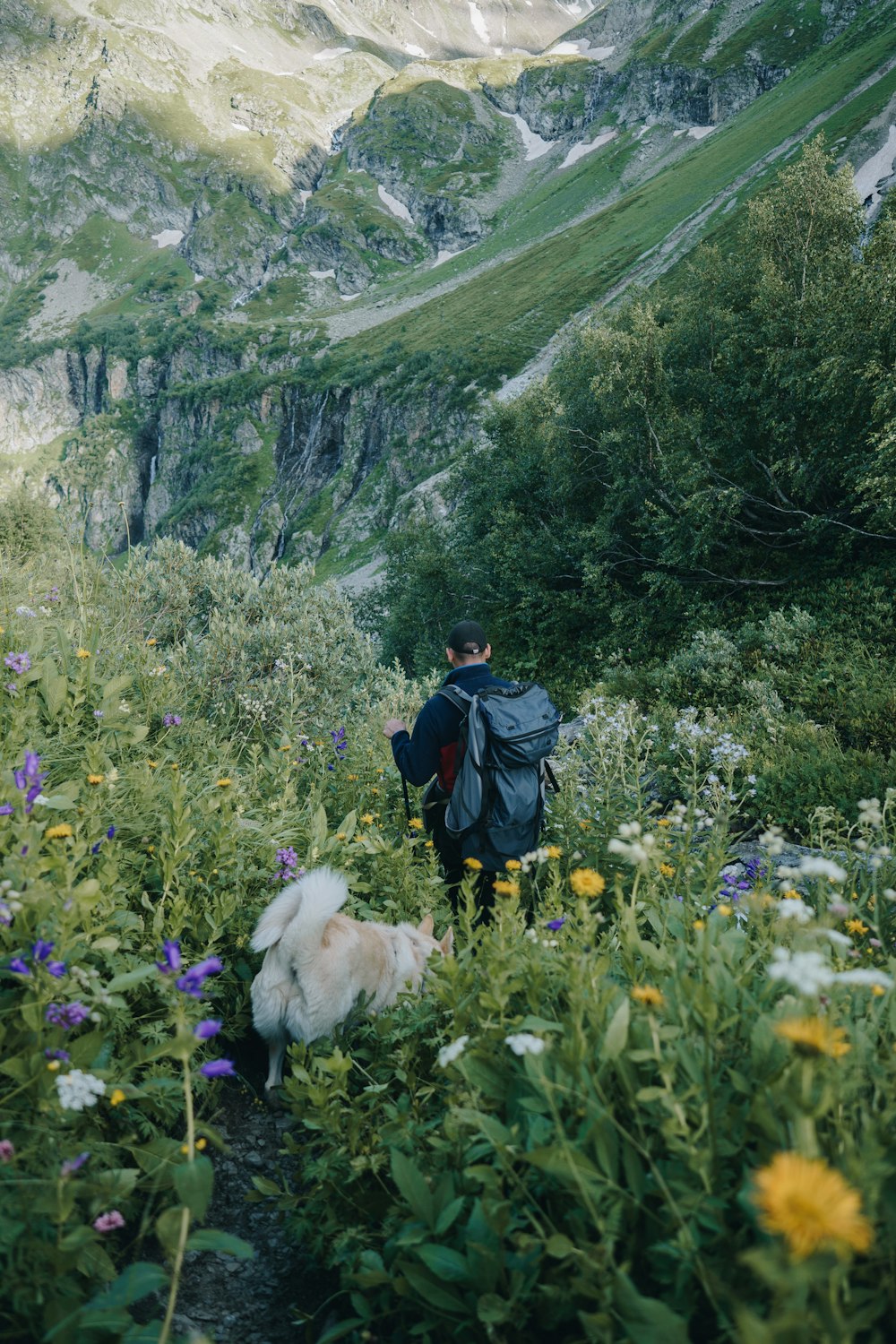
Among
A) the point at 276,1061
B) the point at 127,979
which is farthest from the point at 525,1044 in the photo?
the point at 276,1061

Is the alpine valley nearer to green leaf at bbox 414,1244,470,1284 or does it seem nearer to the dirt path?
the dirt path

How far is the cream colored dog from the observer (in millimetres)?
3398

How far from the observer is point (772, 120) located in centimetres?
7262

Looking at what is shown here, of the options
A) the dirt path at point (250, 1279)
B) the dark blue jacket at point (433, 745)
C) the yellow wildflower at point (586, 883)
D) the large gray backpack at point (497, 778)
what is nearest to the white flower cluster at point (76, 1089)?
the dirt path at point (250, 1279)

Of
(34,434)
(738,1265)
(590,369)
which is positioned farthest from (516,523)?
(34,434)

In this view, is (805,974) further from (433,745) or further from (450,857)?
(450,857)

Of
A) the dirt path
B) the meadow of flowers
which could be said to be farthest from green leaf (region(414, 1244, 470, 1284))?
the dirt path

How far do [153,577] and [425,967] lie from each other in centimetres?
973

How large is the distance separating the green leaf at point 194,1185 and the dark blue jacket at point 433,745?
10.8 ft

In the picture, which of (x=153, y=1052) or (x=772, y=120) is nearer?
(x=153, y=1052)

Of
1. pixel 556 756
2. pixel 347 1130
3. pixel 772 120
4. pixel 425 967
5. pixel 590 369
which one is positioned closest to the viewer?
pixel 347 1130

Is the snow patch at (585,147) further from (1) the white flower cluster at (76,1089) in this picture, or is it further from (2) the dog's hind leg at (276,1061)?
(1) the white flower cluster at (76,1089)

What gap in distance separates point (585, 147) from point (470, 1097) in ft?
662

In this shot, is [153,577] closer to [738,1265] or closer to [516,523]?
[738,1265]
